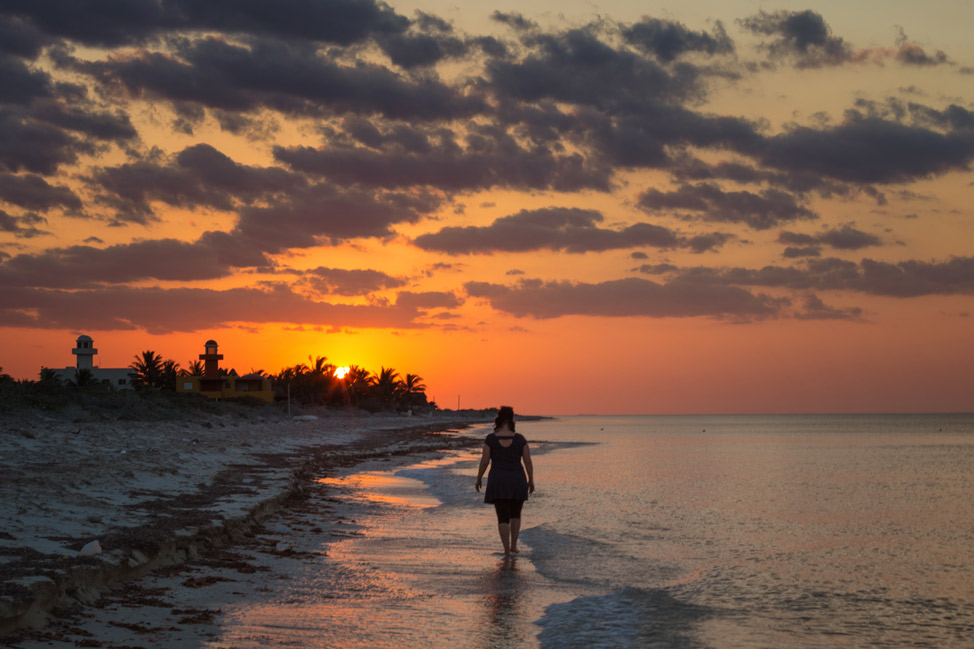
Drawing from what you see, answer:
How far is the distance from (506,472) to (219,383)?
9433cm

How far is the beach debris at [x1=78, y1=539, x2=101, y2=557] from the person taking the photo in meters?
9.23

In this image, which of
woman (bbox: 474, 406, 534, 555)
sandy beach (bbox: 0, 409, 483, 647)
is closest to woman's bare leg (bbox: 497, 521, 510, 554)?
woman (bbox: 474, 406, 534, 555)

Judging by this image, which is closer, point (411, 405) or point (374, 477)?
point (374, 477)

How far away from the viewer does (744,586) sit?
12.0 metres

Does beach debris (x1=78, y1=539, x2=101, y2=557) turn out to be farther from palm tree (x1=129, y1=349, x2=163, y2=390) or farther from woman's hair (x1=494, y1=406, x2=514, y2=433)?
palm tree (x1=129, y1=349, x2=163, y2=390)

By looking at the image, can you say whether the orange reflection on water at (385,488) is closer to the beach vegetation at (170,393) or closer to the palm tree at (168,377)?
the beach vegetation at (170,393)

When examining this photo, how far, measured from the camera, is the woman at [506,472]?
13008mm

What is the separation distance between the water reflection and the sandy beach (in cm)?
287

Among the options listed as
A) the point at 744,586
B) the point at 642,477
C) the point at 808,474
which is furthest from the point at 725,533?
the point at 808,474

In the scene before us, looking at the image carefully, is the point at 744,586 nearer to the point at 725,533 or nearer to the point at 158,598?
the point at 725,533

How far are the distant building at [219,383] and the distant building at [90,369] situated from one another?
39.0ft

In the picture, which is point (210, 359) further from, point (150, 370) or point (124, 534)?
point (124, 534)

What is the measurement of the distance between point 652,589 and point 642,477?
2576cm

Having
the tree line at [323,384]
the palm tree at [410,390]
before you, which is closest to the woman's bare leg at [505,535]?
the tree line at [323,384]
